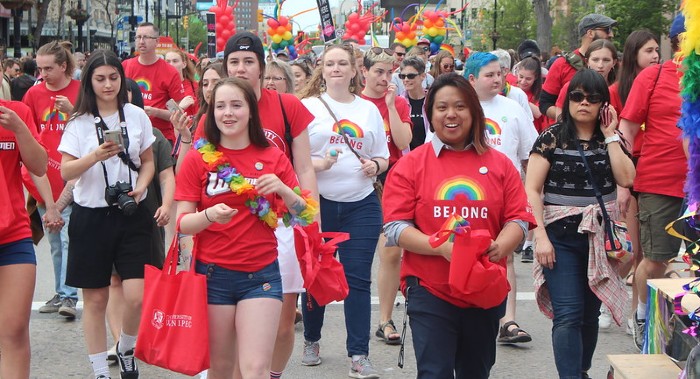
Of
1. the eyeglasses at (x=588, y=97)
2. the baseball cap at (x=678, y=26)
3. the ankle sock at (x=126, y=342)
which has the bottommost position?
the ankle sock at (x=126, y=342)

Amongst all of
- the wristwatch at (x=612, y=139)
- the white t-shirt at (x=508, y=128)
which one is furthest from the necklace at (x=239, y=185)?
the white t-shirt at (x=508, y=128)

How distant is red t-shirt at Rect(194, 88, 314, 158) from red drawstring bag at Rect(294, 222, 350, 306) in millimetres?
538

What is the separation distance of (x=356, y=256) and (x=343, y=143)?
2.46ft

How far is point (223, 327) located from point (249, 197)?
623 millimetres

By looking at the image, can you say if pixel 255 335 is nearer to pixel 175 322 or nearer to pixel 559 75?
pixel 175 322

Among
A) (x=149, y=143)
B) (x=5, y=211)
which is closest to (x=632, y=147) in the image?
(x=149, y=143)

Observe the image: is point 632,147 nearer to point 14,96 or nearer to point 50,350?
point 50,350

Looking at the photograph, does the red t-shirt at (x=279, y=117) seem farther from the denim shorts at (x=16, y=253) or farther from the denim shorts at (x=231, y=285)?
the denim shorts at (x=16, y=253)

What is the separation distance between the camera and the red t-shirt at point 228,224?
468 centimetres

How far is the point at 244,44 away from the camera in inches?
210

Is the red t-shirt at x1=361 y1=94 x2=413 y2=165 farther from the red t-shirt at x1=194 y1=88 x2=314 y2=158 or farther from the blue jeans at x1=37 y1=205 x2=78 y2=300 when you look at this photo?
the blue jeans at x1=37 y1=205 x2=78 y2=300

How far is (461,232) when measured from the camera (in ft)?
13.7

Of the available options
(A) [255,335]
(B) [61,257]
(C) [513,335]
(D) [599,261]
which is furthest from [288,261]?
(B) [61,257]

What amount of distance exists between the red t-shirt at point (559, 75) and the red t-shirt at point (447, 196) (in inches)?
181
